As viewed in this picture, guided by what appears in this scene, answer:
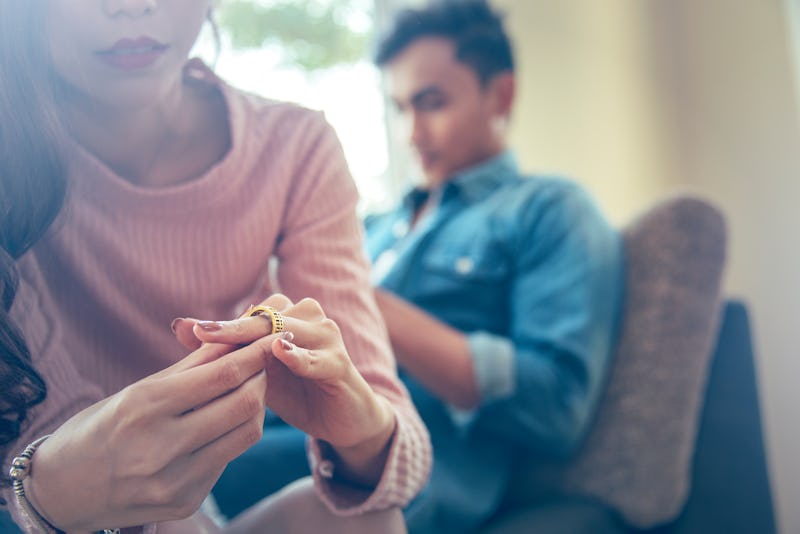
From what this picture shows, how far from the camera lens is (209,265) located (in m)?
0.48

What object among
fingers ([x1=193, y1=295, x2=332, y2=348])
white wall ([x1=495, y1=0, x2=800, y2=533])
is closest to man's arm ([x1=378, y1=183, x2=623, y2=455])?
fingers ([x1=193, y1=295, x2=332, y2=348])

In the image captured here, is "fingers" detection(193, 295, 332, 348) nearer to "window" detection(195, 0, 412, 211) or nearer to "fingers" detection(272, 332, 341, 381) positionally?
"fingers" detection(272, 332, 341, 381)

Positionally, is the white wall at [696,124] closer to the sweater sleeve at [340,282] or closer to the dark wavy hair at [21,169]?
the sweater sleeve at [340,282]

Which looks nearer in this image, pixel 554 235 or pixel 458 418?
pixel 458 418

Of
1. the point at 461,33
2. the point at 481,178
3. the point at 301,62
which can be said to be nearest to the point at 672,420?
the point at 481,178

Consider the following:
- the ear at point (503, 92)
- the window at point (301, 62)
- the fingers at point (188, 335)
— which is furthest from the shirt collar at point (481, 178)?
the fingers at point (188, 335)

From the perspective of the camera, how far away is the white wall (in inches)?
60.3

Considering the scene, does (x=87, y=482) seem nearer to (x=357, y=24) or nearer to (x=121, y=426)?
(x=121, y=426)

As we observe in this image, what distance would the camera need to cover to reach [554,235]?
3.25ft

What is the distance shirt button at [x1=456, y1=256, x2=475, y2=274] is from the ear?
0.35m

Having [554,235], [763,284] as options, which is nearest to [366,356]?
[554,235]

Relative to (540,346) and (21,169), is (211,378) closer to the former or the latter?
(21,169)

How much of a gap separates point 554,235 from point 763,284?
82cm

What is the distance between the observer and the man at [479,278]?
858 mm
